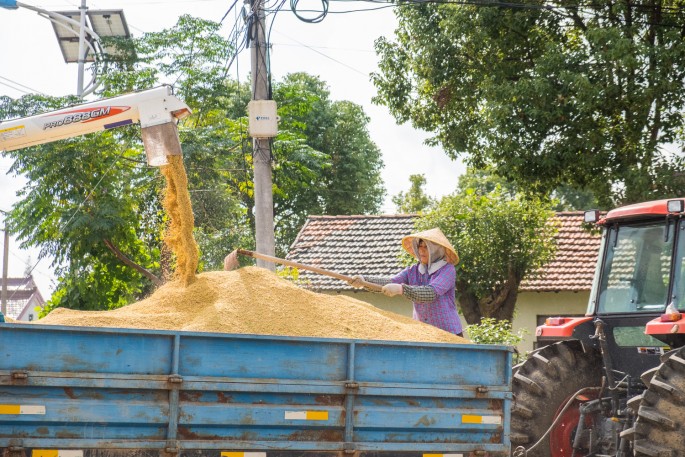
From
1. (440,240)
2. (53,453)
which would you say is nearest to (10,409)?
(53,453)

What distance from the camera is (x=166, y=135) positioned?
760 cm

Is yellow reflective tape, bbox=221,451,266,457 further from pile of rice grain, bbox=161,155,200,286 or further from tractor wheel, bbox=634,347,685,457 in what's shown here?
tractor wheel, bbox=634,347,685,457

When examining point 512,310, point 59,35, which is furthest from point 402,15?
point 59,35

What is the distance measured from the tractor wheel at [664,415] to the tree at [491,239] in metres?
10.5

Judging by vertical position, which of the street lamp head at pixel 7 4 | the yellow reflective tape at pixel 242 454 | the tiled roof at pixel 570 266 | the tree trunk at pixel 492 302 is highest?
the street lamp head at pixel 7 4

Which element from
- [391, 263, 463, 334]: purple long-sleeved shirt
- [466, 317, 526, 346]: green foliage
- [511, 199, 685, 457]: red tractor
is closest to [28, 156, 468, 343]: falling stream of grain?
[391, 263, 463, 334]: purple long-sleeved shirt

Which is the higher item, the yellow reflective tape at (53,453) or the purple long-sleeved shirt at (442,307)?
the purple long-sleeved shirt at (442,307)

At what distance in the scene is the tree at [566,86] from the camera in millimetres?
13531

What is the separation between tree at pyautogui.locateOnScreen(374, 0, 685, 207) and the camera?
13.5 m

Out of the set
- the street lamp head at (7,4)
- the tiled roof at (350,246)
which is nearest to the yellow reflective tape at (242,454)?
the street lamp head at (7,4)

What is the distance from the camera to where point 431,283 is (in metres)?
7.79

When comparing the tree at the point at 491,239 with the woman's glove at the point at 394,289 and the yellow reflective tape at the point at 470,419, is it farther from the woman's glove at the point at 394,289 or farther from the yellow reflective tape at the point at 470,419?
the yellow reflective tape at the point at 470,419

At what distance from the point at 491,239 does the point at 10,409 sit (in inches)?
516

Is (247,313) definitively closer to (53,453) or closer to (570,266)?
(53,453)
